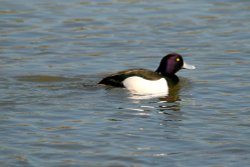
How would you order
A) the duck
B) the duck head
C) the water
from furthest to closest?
the duck head → the duck → the water

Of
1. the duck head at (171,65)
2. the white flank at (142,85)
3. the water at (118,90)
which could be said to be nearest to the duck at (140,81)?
the white flank at (142,85)

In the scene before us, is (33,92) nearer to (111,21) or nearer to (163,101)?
(163,101)

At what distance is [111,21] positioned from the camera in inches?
779

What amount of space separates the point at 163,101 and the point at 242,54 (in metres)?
3.76

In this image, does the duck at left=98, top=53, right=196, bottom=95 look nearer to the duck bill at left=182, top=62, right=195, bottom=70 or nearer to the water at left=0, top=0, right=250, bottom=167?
the water at left=0, top=0, right=250, bottom=167

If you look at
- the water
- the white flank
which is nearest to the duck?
the white flank

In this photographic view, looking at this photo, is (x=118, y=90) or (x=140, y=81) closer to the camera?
(x=118, y=90)

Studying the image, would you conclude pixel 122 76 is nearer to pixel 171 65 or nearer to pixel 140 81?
pixel 140 81

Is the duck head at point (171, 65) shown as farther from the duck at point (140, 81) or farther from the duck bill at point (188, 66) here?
the duck at point (140, 81)

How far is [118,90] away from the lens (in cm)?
1452

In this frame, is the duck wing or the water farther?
the duck wing

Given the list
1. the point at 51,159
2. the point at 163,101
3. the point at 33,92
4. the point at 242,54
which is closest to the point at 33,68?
the point at 33,92

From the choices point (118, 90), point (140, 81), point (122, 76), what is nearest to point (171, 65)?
point (140, 81)

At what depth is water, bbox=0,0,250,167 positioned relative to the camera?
406 inches
